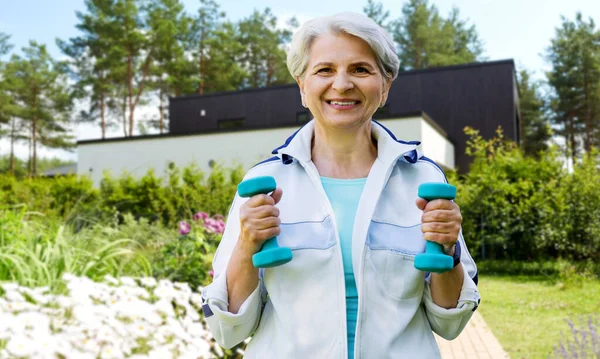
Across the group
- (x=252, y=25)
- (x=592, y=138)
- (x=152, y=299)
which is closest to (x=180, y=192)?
(x=152, y=299)

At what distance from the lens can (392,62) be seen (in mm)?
1700

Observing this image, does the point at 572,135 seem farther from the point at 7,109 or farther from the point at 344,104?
the point at 344,104

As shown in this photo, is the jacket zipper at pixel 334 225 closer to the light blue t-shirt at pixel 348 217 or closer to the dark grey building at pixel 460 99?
the light blue t-shirt at pixel 348 217

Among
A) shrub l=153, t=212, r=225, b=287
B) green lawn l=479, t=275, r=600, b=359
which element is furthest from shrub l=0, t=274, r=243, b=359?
green lawn l=479, t=275, r=600, b=359

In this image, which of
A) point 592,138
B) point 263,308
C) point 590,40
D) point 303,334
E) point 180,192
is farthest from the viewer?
point 592,138

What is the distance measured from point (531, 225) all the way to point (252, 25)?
2689cm

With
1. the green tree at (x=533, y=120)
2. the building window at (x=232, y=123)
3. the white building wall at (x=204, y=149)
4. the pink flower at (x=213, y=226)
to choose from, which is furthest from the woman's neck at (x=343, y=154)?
the green tree at (x=533, y=120)

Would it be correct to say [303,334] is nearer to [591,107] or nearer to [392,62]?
[392,62]

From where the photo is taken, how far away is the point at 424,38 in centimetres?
3403

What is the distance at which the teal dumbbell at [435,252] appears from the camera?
1.47m

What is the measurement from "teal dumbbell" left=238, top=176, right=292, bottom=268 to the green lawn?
14.2ft

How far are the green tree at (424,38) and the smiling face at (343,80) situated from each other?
109 ft

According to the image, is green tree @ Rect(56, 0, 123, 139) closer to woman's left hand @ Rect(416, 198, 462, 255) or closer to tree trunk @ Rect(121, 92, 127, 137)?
tree trunk @ Rect(121, 92, 127, 137)

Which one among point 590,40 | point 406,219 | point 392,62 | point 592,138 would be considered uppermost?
point 590,40
